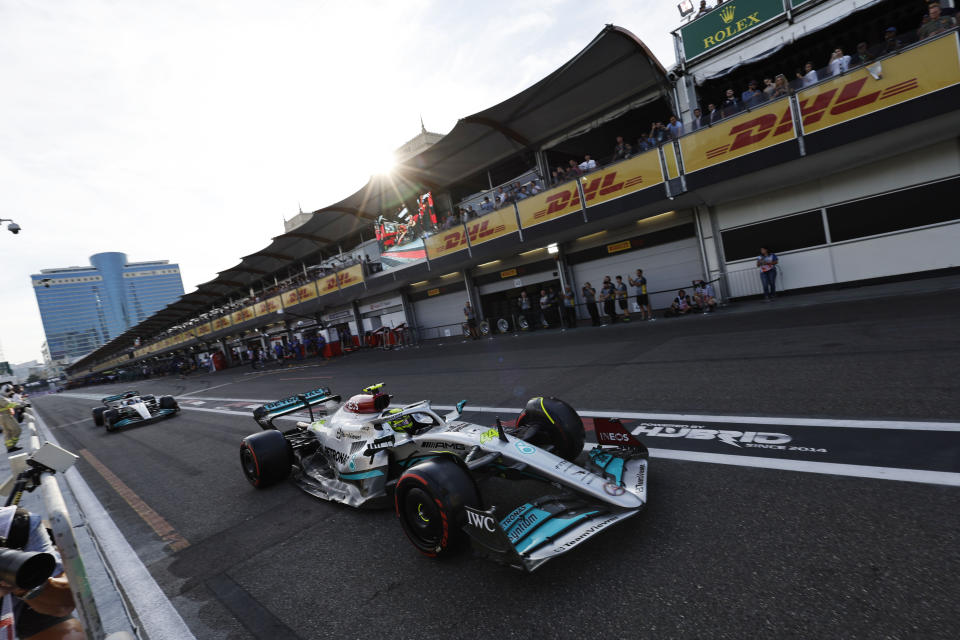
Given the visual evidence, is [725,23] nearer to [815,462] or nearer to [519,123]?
[519,123]

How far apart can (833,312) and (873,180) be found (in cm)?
528

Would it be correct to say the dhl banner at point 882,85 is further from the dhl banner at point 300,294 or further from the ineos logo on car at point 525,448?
the dhl banner at point 300,294

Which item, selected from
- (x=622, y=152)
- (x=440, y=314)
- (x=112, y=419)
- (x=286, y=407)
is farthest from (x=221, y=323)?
(x=286, y=407)

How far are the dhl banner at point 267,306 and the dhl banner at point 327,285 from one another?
A: 6042 millimetres

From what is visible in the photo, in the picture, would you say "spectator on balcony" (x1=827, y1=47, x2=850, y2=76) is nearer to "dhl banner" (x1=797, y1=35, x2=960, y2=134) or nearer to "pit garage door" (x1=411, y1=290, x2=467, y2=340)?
"dhl banner" (x1=797, y1=35, x2=960, y2=134)

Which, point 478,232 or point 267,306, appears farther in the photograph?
point 267,306

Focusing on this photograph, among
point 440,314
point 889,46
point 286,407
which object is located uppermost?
point 889,46

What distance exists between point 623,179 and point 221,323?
129ft

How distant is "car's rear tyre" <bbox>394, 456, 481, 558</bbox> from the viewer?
9.46 ft

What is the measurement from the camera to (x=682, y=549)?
2590 mm

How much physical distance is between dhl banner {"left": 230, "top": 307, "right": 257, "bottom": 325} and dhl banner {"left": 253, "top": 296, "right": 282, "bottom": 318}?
694 mm

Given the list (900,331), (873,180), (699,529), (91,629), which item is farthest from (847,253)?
(91,629)

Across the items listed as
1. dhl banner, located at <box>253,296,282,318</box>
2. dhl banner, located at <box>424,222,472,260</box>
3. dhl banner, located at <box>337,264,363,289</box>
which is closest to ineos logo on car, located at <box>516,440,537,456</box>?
dhl banner, located at <box>424,222,472,260</box>

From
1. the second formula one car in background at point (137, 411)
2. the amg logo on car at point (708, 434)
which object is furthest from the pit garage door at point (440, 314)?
the amg logo on car at point (708, 434)
